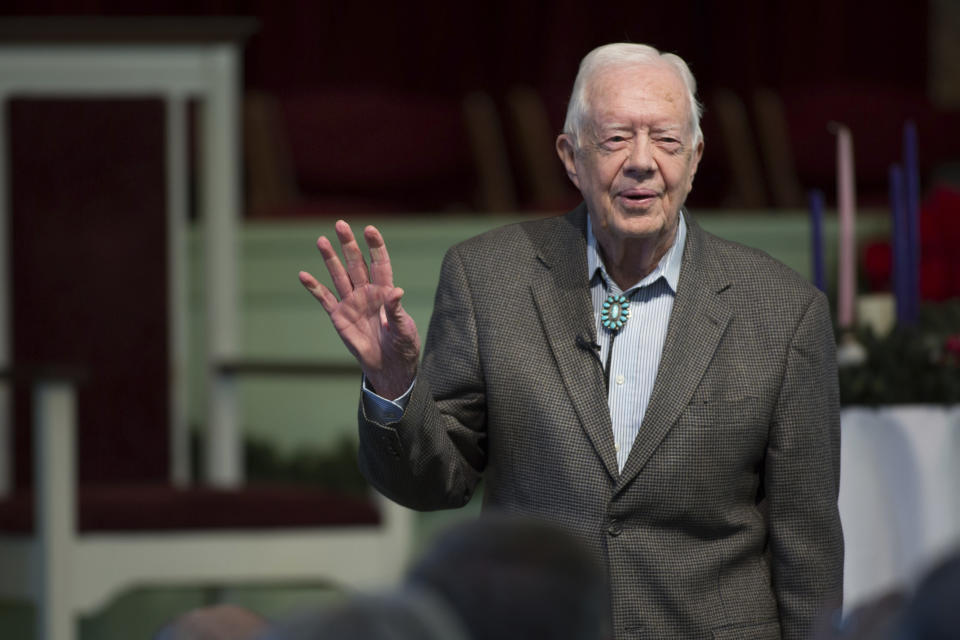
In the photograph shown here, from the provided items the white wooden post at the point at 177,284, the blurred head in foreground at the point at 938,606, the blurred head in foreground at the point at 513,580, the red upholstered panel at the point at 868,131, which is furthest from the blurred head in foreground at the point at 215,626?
the red upholstered panel at the point at 868,131

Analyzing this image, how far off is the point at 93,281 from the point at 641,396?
6.83 ft

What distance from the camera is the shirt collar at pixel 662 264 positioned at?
1.56 meters

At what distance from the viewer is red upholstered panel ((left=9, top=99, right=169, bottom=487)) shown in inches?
130

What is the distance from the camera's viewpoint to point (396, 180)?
18.0ft

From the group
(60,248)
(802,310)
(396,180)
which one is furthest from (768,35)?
(802,310)

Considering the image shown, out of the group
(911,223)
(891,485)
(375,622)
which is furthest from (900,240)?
(375,622)

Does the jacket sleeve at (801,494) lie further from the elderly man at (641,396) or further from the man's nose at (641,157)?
the man's nose at (641,157)

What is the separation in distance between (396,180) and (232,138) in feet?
6.65

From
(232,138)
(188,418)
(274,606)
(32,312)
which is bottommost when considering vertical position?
(274,606)

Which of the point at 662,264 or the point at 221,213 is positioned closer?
the point at 662,264

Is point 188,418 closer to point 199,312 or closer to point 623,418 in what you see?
point 199,312

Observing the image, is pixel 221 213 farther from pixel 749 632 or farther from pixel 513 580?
pixel 513 580

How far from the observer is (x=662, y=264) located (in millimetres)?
1564

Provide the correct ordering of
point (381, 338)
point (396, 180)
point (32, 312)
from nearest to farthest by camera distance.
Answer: point (381, 338), point (32, 312), point (396, 180)
